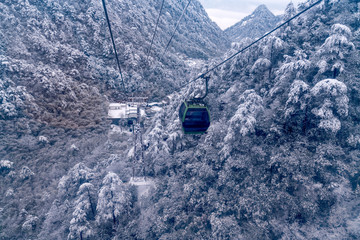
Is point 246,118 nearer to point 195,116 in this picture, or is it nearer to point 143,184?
point 195,116

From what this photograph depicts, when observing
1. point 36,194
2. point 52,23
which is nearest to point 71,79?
point 52,23

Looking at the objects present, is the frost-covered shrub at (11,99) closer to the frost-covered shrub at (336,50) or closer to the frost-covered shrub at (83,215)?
Result: the frost-covered shrub at (83,215)

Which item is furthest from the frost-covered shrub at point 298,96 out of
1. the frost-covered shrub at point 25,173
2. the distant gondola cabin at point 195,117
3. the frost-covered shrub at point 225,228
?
the frost-covered shrub at point 25,173

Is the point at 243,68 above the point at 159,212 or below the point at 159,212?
above

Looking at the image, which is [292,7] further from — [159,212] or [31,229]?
[31,229]

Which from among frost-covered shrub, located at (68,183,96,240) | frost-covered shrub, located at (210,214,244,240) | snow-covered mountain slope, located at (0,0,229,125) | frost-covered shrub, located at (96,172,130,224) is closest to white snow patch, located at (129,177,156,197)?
frost-covered shrub, located at (96,172,130,224)

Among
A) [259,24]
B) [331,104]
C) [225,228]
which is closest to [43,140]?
[225,228]

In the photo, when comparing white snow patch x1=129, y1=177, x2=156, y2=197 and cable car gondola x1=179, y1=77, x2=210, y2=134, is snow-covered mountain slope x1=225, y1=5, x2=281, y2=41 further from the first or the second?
cable car gondola x1=179, y1=77, x2=210, y2=134
